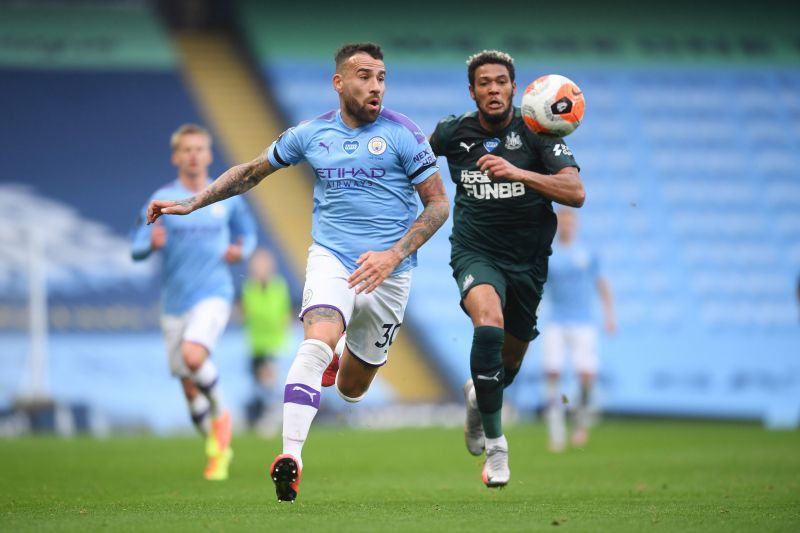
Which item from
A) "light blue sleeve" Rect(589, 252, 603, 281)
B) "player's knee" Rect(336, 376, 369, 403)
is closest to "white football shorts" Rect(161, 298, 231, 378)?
"player's knee" Rect(336, 376, 369, 403)

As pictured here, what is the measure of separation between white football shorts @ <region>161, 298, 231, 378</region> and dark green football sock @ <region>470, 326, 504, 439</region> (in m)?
3.36

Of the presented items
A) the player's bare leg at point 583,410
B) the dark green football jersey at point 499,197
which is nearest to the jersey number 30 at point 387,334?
the dark green football jersey at point 499,197

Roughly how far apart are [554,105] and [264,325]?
12559 millimetres

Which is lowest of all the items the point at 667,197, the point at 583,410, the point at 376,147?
the point at 583,410

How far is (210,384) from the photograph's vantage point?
1051 cm

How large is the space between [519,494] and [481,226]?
182cm

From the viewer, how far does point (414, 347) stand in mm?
22109

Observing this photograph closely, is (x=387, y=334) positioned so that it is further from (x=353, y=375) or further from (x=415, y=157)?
(x=415, y=157)

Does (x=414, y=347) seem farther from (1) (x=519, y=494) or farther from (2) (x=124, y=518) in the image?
(2) (x=124, y=518)

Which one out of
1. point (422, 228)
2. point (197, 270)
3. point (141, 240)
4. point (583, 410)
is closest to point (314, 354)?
point (422, 228)

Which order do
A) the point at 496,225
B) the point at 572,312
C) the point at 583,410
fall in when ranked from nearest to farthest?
the point at 496,225 → the point at 583,410 → the point at 572,312

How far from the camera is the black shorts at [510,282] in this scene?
26.3ft

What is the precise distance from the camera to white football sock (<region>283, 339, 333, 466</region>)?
6.85m

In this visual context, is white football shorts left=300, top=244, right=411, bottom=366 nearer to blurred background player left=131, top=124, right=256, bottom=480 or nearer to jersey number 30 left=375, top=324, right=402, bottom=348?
jersey number 30 left=375, top=324, right=402, bottom=348
